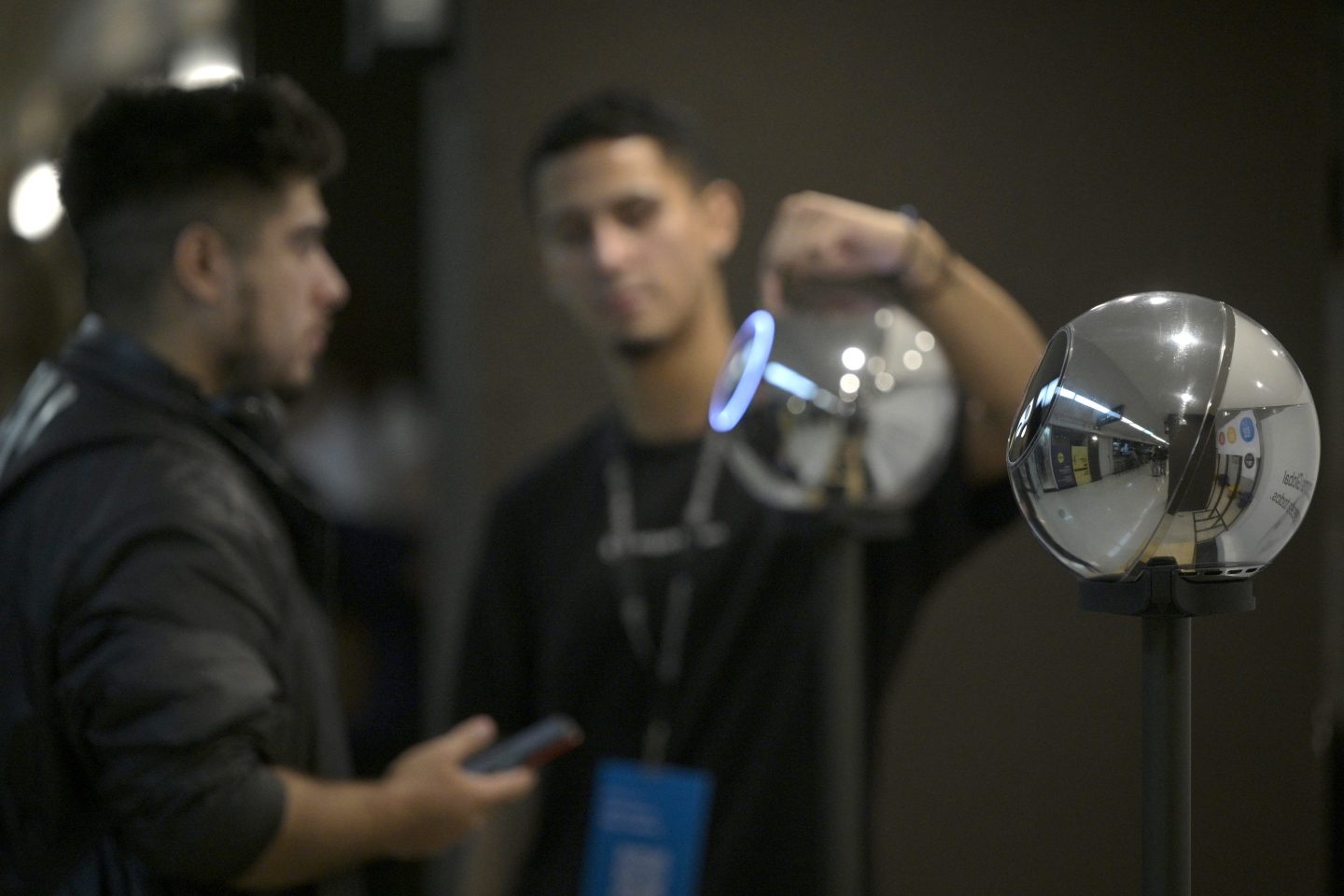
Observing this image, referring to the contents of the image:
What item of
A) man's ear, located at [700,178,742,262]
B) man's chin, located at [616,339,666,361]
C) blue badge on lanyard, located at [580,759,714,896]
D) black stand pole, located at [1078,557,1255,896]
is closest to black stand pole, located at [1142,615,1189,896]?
black stand pole, located at [1078,557,1255,896]

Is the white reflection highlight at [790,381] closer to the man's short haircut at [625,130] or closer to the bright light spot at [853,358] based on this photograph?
the bright light spot at [853,358]

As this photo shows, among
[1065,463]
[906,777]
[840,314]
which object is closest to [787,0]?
[840,314]

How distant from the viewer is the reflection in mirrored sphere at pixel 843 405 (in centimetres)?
168

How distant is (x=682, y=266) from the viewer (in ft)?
8.07

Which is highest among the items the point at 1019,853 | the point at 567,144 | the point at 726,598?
the point at 567,144

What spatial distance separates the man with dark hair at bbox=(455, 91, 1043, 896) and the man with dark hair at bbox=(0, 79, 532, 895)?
500 millimetres

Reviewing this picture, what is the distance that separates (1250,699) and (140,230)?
1.92 m

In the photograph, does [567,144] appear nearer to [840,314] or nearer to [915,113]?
[915,113]

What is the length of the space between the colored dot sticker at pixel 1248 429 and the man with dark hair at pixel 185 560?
3.94 feet

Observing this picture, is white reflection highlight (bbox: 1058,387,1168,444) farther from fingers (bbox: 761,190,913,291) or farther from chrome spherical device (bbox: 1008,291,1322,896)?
fingers (bbox: 761,190,913,291)

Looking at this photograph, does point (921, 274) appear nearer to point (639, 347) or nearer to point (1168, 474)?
point (639, 347)

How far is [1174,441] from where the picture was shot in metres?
0.84

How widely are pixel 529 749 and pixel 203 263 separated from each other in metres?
0.87

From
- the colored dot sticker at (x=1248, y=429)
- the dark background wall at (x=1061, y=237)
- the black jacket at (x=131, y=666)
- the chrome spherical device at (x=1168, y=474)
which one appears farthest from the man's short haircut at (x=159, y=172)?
the colored dot sticker at (x=1248, y=429)
